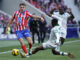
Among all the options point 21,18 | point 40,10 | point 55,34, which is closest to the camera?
point 55,34

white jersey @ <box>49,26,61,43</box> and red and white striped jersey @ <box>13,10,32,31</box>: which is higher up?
red and white striped jersey @ <box>13,10,32,31</box>

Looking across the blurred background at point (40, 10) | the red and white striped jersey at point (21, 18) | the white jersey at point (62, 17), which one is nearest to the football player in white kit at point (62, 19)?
the white jersey at point (62, 17)

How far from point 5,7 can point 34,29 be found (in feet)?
56.5

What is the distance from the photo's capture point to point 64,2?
4394cm

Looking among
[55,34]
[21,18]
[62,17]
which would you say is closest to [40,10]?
[62,17]

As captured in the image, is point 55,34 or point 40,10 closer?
point 55,34

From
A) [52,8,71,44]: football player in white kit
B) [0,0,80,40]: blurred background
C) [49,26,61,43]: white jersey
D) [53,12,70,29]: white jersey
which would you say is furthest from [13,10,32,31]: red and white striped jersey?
[0,0,80,40]: blurred background

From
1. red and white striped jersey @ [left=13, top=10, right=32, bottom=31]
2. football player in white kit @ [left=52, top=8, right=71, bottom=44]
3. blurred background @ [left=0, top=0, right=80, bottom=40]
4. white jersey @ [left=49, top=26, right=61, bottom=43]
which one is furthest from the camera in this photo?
blurred background @ [left=0, top=0, right=80, bottom=40]

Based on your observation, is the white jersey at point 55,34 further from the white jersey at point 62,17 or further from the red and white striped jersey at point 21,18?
the white jersey at point 62,17

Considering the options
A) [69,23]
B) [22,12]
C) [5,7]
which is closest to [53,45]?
[22,12]

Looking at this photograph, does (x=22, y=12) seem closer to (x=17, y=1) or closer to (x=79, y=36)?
(x=79, y=36)

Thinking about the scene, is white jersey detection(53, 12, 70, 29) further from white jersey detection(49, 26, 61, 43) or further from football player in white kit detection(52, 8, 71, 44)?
white jersey detection(49, 26, 61, 43)

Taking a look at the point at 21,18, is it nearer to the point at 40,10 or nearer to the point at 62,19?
the point at 62,19

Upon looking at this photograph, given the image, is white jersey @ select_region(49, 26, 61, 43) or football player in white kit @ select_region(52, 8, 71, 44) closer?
white jersey @ select_region(49, 26, 61, 43)
